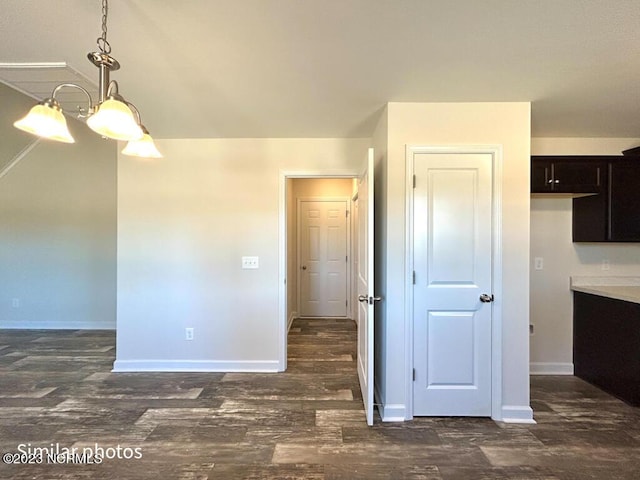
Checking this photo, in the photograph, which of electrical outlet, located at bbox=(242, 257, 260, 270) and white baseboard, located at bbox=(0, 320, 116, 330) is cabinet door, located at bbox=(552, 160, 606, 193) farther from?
white baseboard, located at bbox=(0, 320, 116, 330)


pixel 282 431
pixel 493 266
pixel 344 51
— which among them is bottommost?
pixel 282 431

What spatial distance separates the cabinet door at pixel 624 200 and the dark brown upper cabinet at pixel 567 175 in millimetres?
106

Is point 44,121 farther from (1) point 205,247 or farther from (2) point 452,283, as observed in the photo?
(2) point 452,283

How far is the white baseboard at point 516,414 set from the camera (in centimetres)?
222

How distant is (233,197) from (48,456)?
7.41ft

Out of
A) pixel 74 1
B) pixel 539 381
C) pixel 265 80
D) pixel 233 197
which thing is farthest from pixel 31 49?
pixel 539 381

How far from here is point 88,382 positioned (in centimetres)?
279

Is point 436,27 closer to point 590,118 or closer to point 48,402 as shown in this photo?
point 590,118

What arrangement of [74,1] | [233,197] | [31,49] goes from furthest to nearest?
[233,197]
[31,49]
[74,1]

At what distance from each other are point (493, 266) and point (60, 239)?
555cm

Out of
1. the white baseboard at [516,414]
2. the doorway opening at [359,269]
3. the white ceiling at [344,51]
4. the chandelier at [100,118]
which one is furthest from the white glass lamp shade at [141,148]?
the white baseboard at [516,414]

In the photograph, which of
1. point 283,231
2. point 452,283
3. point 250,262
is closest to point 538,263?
point 452,283

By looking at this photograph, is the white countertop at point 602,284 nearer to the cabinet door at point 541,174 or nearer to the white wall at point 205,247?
the cabinet door at point 541,174

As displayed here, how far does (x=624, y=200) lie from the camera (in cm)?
276
